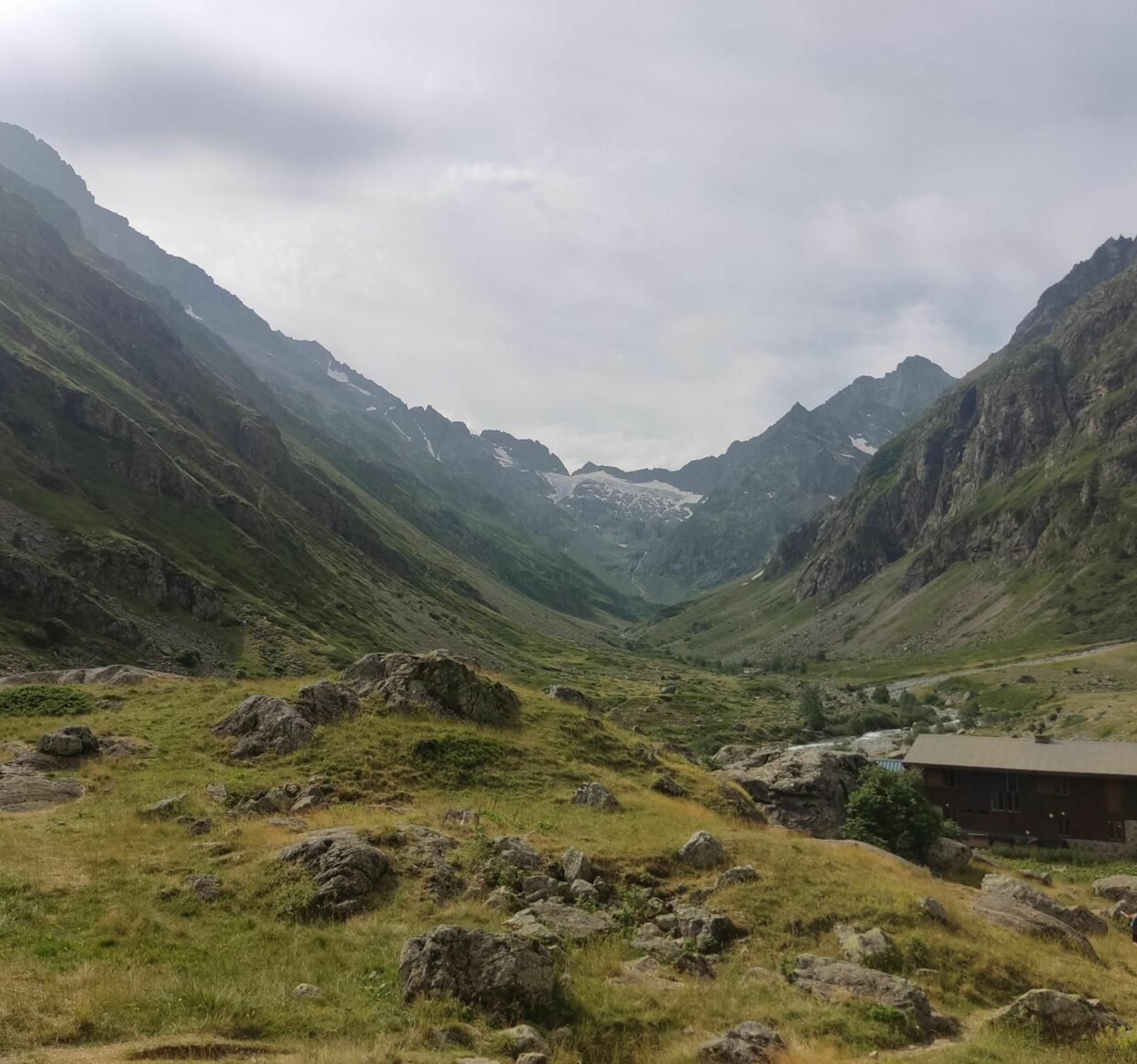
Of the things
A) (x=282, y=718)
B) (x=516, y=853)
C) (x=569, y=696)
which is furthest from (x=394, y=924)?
(x=569, y=696)

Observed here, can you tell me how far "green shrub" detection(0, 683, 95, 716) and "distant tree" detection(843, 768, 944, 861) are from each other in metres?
40.2

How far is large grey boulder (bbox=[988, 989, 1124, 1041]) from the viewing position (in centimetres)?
1588

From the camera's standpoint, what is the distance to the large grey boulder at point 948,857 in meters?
41.3

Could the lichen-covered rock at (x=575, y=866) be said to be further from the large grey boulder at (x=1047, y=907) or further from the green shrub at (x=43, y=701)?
the green shrub at (x=43, y=701)

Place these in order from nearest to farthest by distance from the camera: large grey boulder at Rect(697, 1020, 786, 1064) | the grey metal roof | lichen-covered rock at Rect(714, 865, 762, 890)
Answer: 1. large grey boulder at Rect(697, 1020, 786, 1064)
2. lichen-covered rock at Rect(714, 865, 762, 890)
3. the grey metal roof

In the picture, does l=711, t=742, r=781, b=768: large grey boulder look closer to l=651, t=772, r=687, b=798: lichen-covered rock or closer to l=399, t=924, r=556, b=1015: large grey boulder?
l=651, t=772, r=687, b=798: lichen-covered rock

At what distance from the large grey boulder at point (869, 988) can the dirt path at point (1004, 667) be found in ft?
507

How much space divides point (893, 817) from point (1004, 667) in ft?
485

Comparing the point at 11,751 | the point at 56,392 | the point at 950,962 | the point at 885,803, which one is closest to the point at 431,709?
the point at 11,751

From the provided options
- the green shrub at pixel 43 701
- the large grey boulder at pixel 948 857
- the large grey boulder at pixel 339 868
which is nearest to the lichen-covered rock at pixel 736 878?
the large grey boulder at pixel 339 868

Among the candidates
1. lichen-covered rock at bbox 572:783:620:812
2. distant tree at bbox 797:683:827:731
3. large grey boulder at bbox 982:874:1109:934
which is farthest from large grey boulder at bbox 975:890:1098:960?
distant tree at bbox 797:683:827:731

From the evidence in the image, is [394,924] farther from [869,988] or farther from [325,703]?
[325,703]

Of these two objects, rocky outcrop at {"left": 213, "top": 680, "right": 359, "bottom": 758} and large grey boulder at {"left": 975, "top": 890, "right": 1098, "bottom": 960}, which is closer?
large grey boulder at {"left": 975, "top": 890, "right": 1098, "bottom": 960}

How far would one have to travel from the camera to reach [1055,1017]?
52.7 ft
